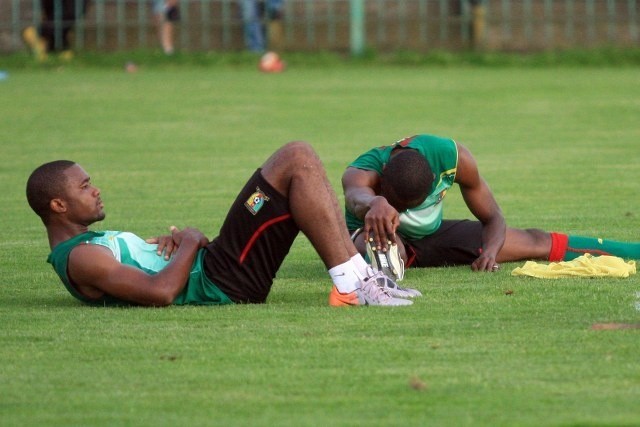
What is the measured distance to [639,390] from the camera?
5.90m

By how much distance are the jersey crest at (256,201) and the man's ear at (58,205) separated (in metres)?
1.06

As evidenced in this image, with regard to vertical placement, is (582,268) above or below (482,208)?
below

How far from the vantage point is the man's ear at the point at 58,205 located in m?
7.94

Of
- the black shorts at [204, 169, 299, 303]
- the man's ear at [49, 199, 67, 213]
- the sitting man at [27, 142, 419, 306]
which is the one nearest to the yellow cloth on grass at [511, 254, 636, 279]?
the sitting man at [27, 142, 419, 306]

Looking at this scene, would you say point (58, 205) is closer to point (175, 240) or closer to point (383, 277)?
point (175, 240)

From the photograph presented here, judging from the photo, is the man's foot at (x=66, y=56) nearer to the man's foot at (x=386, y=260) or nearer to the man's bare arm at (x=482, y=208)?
the man's bare arm at (x=482, y=208)

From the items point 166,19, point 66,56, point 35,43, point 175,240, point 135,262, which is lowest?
point 135,262

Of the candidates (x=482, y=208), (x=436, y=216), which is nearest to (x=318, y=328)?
(x=436, y=216)

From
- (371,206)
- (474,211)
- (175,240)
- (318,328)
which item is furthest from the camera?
(474,211)

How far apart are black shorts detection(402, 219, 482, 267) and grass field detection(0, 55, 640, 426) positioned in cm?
20

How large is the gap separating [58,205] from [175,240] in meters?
0.70

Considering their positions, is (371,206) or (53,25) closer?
(371,206)

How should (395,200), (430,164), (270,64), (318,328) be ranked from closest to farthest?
(318,328), (395,200), (430,164), (270,64)

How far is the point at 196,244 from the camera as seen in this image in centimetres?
786
